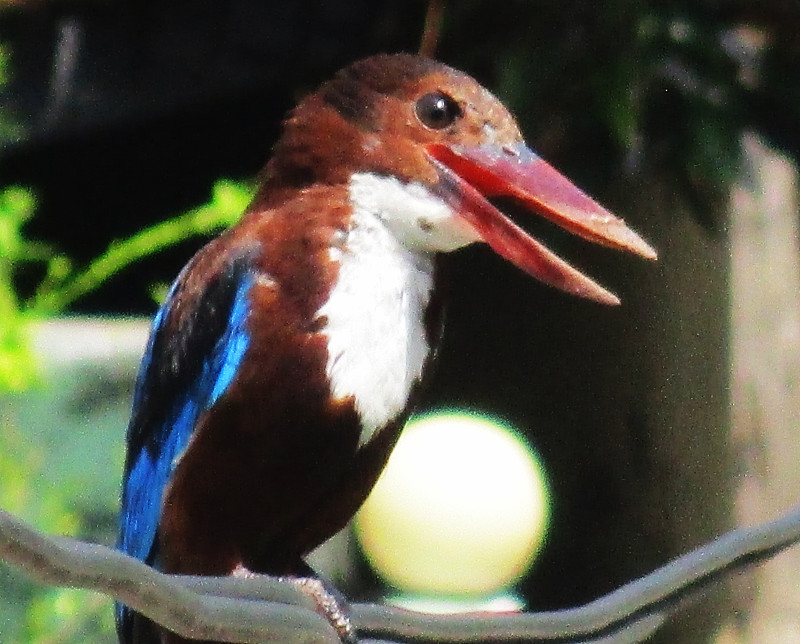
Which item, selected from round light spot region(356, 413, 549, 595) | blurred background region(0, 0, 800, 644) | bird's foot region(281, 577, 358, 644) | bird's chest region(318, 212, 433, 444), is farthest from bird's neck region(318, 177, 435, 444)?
round light spot region(356, 413, 549, 595)

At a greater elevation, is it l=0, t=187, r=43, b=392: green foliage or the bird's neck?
the bird's neck

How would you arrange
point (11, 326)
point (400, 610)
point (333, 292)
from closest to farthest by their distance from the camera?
point (400, 610)
point (333, 292)
point (11, 326)

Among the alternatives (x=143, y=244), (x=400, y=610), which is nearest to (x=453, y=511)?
(x=143, y=244)

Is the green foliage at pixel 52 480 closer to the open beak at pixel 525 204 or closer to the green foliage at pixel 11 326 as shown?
the green foliage at pixel 11 326

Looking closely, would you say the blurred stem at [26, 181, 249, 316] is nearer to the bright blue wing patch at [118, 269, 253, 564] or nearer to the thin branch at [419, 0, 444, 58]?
the thin branch at [419, 0, 444, 58]

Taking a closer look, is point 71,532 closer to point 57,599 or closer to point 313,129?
point 57,599

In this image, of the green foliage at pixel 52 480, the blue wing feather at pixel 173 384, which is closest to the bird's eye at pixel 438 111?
the blue wing feather at pixel 173 384

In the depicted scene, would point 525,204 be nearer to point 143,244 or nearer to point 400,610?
point 400,610
